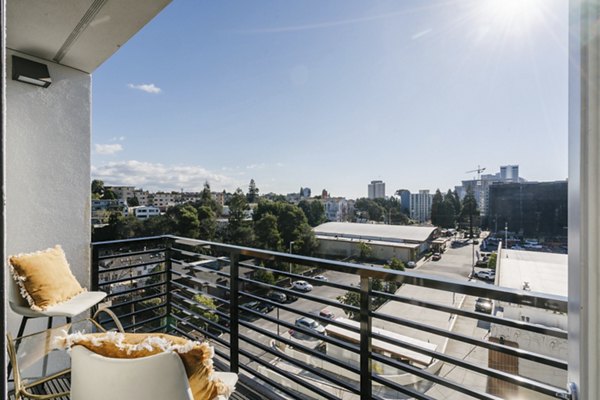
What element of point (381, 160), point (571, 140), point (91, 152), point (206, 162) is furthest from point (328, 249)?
point (206, 162)

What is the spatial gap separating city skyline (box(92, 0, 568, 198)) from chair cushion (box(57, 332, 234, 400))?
130 centimetres

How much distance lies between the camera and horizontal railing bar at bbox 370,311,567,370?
1.02m

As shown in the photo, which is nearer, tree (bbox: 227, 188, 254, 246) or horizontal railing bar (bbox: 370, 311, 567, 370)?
horizontal railing bar (bbox: 370, 311, 567, 370)

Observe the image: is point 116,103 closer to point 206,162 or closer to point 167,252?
point 206,162

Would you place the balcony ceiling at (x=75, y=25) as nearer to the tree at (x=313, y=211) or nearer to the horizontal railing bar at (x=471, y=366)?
the horizontal railing bar at (x=471, y=366)

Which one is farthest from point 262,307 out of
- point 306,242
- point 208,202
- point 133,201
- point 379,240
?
point 208,202

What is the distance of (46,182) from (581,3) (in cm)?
322

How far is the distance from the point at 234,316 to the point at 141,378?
1.37m

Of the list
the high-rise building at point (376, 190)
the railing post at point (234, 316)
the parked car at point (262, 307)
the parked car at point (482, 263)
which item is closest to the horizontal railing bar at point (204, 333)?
the railing post at point (234, 316)

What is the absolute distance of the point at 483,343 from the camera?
1.18 m

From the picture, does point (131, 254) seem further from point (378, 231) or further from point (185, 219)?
point (378, 231)

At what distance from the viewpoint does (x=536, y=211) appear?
4.75 feet

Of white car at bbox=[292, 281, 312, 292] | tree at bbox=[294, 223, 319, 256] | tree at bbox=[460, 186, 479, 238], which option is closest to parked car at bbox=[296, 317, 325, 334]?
white car at bbox=[292, 281, 312, 292]

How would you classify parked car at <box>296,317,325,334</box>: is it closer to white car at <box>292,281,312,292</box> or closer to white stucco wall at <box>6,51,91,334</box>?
white car at <box>292,281,312,292</box>
